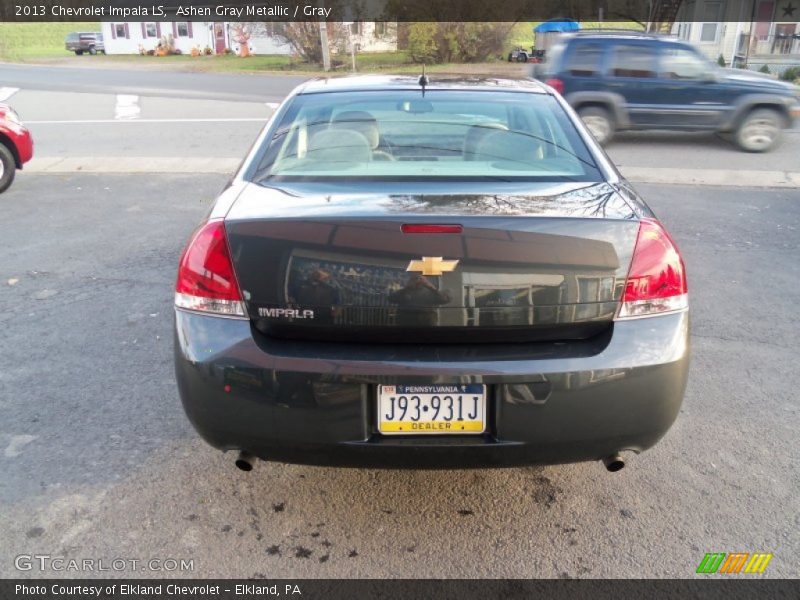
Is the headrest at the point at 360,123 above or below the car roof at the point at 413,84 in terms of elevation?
below

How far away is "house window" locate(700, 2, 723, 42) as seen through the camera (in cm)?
3125

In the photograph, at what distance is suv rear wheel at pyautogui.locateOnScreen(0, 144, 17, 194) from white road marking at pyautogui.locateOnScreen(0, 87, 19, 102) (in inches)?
493

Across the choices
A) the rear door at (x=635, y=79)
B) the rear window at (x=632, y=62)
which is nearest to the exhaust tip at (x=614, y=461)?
the rear door at (x=635, y=79)

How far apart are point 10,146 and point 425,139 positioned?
696cm

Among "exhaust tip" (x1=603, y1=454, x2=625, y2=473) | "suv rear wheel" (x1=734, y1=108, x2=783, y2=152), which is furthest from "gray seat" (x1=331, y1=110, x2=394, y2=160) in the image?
"suv rear wheel" (x1=734, y1=108, x2=783, y2=152)

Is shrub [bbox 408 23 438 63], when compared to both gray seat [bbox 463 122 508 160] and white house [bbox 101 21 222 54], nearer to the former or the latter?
white house [bbox 101 21 222 54]

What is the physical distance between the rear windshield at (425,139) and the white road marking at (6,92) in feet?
62.2

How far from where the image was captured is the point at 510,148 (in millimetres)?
3258

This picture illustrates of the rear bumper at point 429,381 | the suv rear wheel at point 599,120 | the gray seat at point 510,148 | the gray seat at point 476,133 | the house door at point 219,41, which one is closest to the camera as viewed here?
the rear bumper at point 429,381

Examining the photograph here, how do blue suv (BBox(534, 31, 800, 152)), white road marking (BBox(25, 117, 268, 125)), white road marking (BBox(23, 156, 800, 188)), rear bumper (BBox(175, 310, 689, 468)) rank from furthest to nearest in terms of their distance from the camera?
white road marking (BBox(25, 117, 268, 125)) < blue suv (BBox(534, 31, 800, 152)) < white road marking (BBox(23, 156, 800, 188)) < rear bumper (BBox(175, 310, 689, 468))

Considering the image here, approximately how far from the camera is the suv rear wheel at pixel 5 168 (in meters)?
8.34

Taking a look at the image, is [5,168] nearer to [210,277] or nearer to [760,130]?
[210,277]

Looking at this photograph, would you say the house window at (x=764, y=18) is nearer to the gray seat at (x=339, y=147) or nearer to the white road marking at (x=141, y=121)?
the white road marking at (x=141, y=121)

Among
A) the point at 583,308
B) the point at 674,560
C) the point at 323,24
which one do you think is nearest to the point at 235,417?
the point at 583,308
